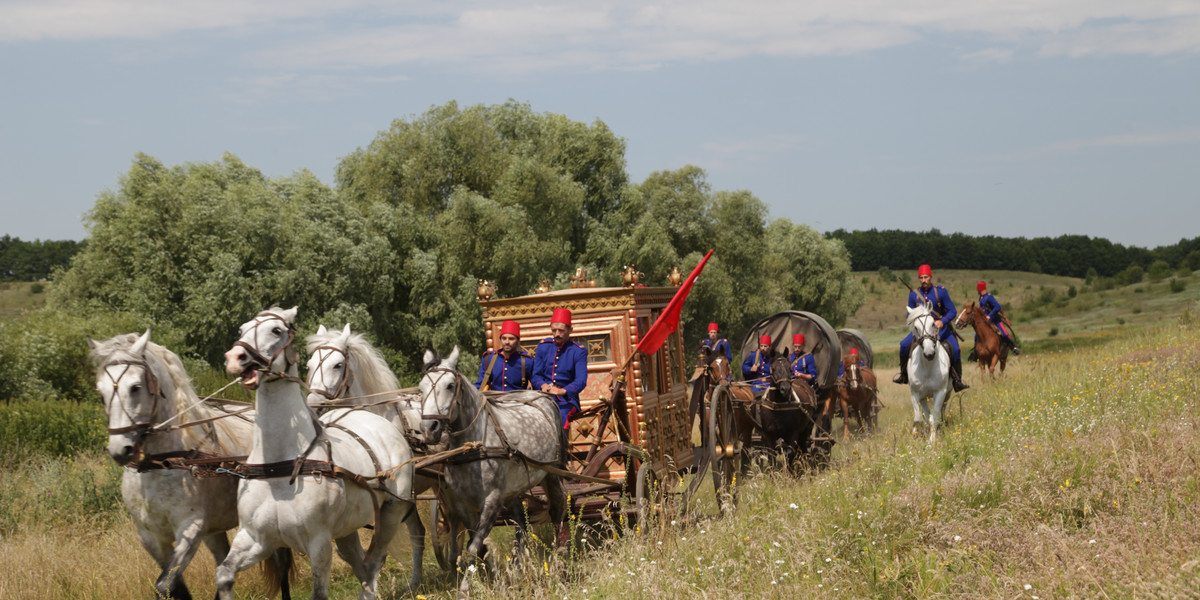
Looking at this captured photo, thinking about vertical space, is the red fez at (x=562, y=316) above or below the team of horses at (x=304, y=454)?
above

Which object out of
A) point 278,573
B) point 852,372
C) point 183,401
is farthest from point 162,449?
point 852,372

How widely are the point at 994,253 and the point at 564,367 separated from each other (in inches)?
3703

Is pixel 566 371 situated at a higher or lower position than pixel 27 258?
lower

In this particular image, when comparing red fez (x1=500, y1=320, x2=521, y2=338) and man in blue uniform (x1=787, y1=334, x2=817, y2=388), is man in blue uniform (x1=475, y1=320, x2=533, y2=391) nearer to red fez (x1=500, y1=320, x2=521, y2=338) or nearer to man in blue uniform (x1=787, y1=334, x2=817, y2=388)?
red fez (x1=500, y1=320, x2=521, y2=338)

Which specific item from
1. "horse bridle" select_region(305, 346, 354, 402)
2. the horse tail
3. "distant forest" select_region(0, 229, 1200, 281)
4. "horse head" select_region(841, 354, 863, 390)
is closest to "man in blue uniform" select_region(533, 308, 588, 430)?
"horse bridle" select_region(305, 346, 354, 402)

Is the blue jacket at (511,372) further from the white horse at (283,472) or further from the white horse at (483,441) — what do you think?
the white horse at (283,472)

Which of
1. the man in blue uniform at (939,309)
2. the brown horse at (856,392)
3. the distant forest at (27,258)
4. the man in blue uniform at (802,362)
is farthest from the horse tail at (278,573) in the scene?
the distant forest at (27,258)

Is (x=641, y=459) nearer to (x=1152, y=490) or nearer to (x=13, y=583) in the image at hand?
(x=1152, y=490)

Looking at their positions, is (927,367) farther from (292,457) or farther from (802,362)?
(292,457)

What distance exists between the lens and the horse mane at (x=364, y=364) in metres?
8.66

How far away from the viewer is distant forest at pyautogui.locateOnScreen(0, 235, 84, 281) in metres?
67.2

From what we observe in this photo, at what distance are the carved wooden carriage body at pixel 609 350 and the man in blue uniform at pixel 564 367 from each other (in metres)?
0.38

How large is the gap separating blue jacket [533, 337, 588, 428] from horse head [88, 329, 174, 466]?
349 cm

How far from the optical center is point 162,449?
6.53m
